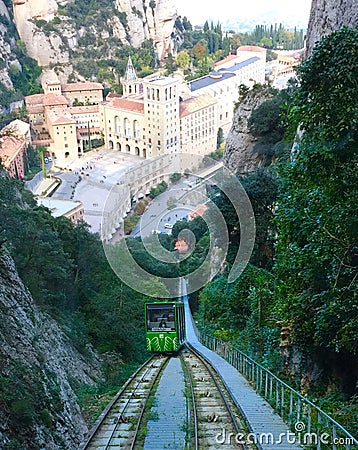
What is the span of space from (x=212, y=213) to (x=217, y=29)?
70709mm

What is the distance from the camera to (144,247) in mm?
21719

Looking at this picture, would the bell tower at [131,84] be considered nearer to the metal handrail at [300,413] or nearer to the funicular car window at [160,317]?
the funicular car window at [160,317]

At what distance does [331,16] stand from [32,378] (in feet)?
29.3

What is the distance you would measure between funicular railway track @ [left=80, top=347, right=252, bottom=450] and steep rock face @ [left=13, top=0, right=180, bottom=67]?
6363 centimetres

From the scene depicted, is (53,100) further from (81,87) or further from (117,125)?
(117,125)

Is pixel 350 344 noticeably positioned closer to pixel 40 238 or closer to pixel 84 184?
pixel 40 238

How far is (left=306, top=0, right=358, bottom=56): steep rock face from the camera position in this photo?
1009 centimetres

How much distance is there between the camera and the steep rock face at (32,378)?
5645 mm

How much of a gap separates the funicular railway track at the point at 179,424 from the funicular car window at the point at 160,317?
9.04ft

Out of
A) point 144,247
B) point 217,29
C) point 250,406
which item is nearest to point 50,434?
point 250,406

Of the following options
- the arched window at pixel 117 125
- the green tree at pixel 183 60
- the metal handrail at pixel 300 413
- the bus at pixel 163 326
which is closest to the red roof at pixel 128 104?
the arched window at pixel 117 125

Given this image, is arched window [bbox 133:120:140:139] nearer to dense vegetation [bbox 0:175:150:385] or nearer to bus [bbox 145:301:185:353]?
dense vegetation [bbox 0:175:150:385]

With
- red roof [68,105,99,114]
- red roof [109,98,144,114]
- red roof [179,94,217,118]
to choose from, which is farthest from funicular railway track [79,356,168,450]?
red roof [68,105,99,114]

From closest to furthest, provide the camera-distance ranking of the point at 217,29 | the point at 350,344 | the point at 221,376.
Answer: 1. the point at 350,344
2. the point at 221,376
3. the point at 217,29
